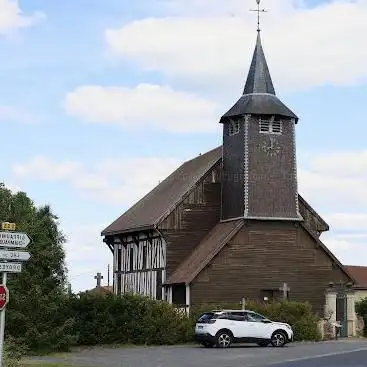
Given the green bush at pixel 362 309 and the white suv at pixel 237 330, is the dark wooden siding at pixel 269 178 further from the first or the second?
the white suv at pixel 237 330

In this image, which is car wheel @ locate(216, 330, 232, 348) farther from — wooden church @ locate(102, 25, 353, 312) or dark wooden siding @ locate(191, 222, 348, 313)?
dark wooden siding @ locate(191, 222, 348, 313)

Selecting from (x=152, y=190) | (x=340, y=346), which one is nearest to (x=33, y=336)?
(x=340, y=346)

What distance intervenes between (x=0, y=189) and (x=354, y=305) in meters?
24.0

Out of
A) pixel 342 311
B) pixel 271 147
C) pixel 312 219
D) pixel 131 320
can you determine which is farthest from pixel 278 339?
pixel 312 219

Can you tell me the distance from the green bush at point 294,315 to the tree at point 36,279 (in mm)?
9183

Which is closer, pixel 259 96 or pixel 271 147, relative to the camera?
pixel 271 147

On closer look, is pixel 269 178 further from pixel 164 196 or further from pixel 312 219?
pixel 164 196

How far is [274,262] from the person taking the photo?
43.9 m

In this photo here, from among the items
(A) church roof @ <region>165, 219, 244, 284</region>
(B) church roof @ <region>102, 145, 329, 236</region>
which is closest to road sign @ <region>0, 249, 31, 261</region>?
(A) church roof @ <region>165, 219, 244, 284</region>

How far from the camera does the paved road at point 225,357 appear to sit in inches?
1003

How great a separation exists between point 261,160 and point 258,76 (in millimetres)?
5409

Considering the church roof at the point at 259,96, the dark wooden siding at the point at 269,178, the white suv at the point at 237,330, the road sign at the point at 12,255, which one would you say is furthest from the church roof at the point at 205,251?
the road sign at the point at 12,255

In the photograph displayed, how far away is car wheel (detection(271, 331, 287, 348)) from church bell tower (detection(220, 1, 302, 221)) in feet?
35.4

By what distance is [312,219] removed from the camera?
164 feet
